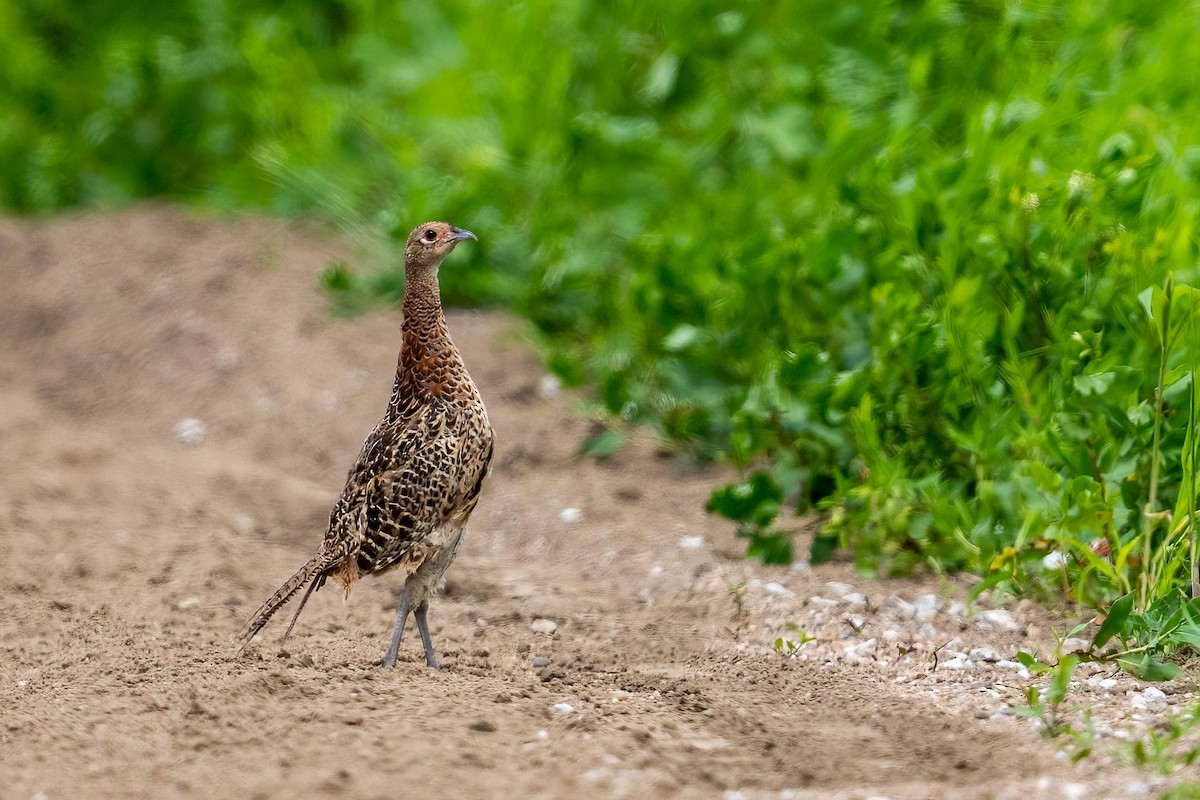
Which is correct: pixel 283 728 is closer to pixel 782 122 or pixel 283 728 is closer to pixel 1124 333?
pixel 1124 333

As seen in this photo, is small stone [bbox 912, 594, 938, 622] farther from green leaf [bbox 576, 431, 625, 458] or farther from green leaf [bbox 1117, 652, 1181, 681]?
green leaf [bbox 576, 431, 625, 458]

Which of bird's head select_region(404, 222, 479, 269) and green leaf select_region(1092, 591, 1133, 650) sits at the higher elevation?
bird's head select_region(404, 222, 479, 269)

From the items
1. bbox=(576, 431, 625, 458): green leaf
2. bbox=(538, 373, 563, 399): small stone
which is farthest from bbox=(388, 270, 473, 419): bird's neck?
bbox=(538, 373, 563, 399): small stone

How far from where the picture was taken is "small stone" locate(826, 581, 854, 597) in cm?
520

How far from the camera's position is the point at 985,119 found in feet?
18.9

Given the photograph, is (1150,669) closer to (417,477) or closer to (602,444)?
(417,477)

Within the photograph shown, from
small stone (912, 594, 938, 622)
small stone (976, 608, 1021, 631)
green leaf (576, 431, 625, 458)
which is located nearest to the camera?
small stone (976, 608, 1021, 631)

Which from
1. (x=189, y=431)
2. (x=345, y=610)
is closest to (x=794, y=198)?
(x=345, y=610)

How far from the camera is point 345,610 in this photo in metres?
5.39

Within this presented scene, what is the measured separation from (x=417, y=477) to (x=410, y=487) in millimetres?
36

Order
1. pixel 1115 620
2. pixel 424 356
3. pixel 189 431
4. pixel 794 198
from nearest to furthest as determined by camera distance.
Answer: pixel 1115 620
pixel 424 356
pixel 794 198
pixel 189 431

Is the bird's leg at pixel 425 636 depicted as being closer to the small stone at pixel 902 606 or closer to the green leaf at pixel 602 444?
the small stone at pixel 902 606

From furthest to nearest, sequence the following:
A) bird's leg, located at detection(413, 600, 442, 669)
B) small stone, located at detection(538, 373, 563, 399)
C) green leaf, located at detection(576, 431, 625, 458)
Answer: small stone, located at detection(538, 373, 563, 399)
green leaf, located at detection(576, 431, 625, 458)
bird's leg, located at detection(413, 600, 442, 669)

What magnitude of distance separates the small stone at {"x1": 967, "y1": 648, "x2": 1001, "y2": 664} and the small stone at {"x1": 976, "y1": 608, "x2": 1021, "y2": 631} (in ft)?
0.63
